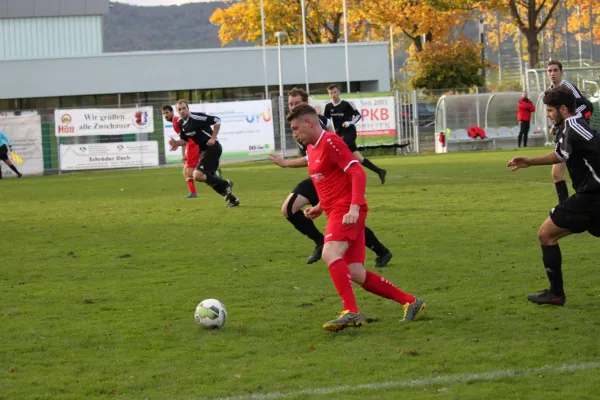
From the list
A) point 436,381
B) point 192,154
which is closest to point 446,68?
point 192,154

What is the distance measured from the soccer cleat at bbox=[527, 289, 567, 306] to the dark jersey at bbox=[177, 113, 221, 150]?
11490 mm

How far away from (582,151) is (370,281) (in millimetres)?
1861

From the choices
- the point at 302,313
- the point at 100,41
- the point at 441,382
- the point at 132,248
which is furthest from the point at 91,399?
the point at 100,41

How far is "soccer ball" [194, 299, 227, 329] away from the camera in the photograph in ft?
23.7

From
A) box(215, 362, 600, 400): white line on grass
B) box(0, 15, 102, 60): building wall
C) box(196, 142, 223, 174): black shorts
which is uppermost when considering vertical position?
box(0, 15, 102, 60): building wall

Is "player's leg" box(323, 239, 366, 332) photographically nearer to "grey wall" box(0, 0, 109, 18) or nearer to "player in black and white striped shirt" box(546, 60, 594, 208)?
"player in black and white striped shirt" box(546, 60, 594, 208)

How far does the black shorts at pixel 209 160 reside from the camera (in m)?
18.0

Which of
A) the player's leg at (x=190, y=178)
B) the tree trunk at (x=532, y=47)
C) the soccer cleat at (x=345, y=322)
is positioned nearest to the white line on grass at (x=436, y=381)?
the soccer cleat at (x=345, y=322)

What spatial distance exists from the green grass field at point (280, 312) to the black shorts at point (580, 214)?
64 centimetres

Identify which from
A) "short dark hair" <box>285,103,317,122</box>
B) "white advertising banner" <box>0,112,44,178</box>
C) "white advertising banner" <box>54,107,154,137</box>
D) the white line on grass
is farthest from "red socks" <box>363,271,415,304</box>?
"white advertising banner" <box>0,112,44,178</box>

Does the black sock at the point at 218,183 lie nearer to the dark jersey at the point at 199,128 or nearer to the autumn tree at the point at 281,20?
the dark jersey at the point at 199,128

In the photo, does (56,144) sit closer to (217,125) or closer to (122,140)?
(122,140)

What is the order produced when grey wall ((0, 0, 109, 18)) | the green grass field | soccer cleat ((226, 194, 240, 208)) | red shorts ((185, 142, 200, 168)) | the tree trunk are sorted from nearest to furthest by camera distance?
the green grass field → soccer cleat ((226, 194, 240, 208)) → red shorts ((185, 142, 200, 168)) → the tree trunk → grey wall ((0, 0, 109, 18))

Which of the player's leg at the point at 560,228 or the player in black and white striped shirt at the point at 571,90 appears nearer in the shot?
the player's leg at the point at 560,228
